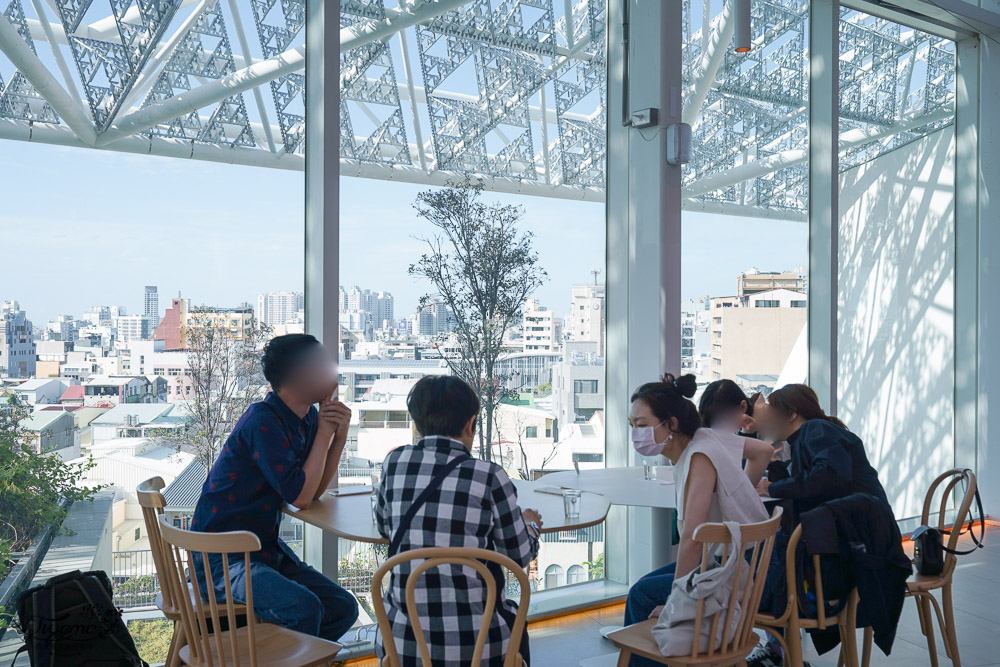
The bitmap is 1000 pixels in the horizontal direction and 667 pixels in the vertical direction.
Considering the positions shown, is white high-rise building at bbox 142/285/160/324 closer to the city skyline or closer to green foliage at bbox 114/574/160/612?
the city skyline

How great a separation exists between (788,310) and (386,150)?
9.15 ft

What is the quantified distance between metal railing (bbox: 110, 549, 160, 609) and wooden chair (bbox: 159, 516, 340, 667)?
2.88 feet

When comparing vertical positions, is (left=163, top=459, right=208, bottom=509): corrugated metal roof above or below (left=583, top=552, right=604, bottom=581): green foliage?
above

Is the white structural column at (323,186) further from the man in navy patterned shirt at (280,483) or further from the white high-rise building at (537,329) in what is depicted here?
the white high-rise building at (537,329)

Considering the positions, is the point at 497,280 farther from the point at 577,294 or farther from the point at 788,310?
the point at 788,310

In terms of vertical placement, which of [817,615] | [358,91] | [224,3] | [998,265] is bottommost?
[817,615]

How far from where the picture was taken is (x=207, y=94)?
320cm

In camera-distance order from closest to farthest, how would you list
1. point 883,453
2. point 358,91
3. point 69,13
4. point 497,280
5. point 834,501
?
point 834,501 < point 69,13 < point 358,91 < point 497,280 < point 883,453

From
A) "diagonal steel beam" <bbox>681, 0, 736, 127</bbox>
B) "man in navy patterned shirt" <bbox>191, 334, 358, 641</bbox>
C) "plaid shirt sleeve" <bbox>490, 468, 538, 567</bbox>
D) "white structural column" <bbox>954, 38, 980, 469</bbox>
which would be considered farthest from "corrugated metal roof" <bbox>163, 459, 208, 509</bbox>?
"white structural column" <bbox>954, 38, 980, 469</bbox>

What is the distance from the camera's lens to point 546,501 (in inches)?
108

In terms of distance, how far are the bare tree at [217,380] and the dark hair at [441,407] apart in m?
1.51

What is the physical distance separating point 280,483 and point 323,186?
4.52ft

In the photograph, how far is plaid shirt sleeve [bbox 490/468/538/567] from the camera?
6.26 feet

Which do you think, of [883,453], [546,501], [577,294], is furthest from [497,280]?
[883,453]
